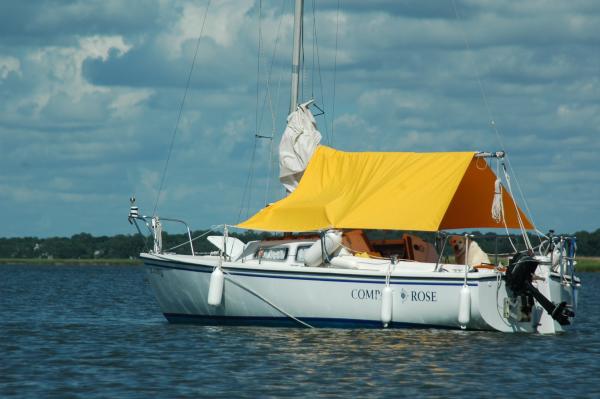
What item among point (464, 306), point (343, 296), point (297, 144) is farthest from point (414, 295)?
point (297, 144)

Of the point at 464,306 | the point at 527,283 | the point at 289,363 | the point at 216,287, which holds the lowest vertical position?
the point at 289,363

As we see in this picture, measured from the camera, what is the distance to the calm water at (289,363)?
20.3 m

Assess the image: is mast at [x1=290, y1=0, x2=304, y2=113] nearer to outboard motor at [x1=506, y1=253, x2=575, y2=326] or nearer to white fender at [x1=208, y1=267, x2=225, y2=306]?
white fender at [x1=208, y1=267, x2=225, y2=306]

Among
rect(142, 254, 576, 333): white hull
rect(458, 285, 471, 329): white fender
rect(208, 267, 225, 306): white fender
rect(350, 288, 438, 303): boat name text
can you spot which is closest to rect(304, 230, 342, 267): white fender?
rect(142, 254, 576, 333): white hull

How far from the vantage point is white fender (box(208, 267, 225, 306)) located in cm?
2788

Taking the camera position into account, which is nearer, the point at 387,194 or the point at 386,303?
the point at 386,303

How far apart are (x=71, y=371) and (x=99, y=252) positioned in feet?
468

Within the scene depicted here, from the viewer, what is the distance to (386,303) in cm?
2641

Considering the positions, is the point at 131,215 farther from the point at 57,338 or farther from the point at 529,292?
the point at 529,292

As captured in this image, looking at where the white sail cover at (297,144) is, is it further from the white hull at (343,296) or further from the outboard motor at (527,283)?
the outboard motor at (527,283)

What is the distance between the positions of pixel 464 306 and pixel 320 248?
3478 millimetres

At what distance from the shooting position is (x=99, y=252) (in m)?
163

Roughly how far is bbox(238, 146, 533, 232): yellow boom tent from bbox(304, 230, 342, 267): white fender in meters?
0.30

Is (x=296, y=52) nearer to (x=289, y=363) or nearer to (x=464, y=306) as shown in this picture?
(x=464, y=306)
